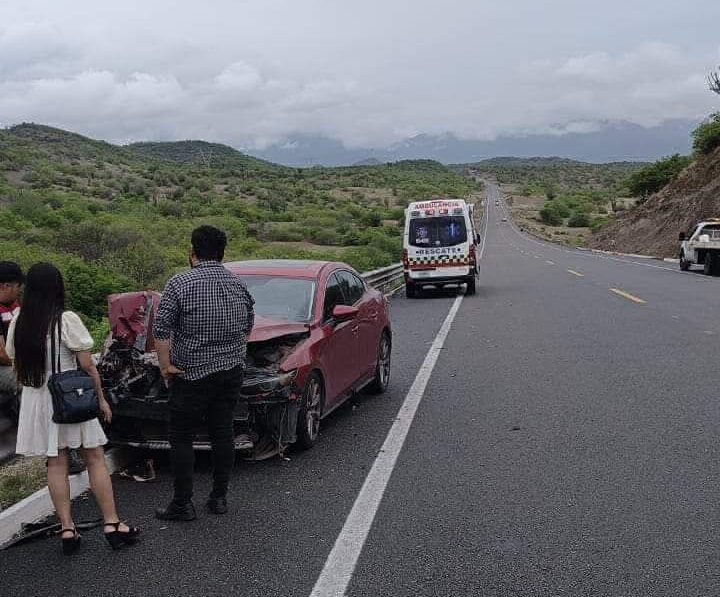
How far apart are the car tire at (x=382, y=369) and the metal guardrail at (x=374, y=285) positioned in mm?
4108

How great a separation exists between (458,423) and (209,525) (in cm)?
303

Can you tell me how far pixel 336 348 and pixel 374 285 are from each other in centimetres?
1266

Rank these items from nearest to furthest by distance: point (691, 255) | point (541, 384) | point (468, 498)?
point (468, 498), point (541, 384), point (691, 255)

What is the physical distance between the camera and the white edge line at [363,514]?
409 cm

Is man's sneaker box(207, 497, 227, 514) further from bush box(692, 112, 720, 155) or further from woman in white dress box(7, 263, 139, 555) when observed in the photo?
Answer: bush box(692, 112, 720, 155)

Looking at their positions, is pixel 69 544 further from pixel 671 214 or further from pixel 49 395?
pixel 671 214

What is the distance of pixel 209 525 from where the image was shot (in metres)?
4.96

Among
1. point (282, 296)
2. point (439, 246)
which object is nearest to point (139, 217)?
point (439, 246)

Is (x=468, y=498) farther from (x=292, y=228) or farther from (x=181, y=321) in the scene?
(x=292, y=228)

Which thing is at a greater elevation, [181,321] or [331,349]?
[181,321]

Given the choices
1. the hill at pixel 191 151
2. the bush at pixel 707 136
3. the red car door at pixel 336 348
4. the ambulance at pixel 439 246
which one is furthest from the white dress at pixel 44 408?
the hill at pixel 191 151

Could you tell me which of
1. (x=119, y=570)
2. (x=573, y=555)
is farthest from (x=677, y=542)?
(x=119, y=570)

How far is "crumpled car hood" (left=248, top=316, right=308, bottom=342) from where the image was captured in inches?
252

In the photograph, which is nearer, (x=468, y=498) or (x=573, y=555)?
(x=573, y=555)
